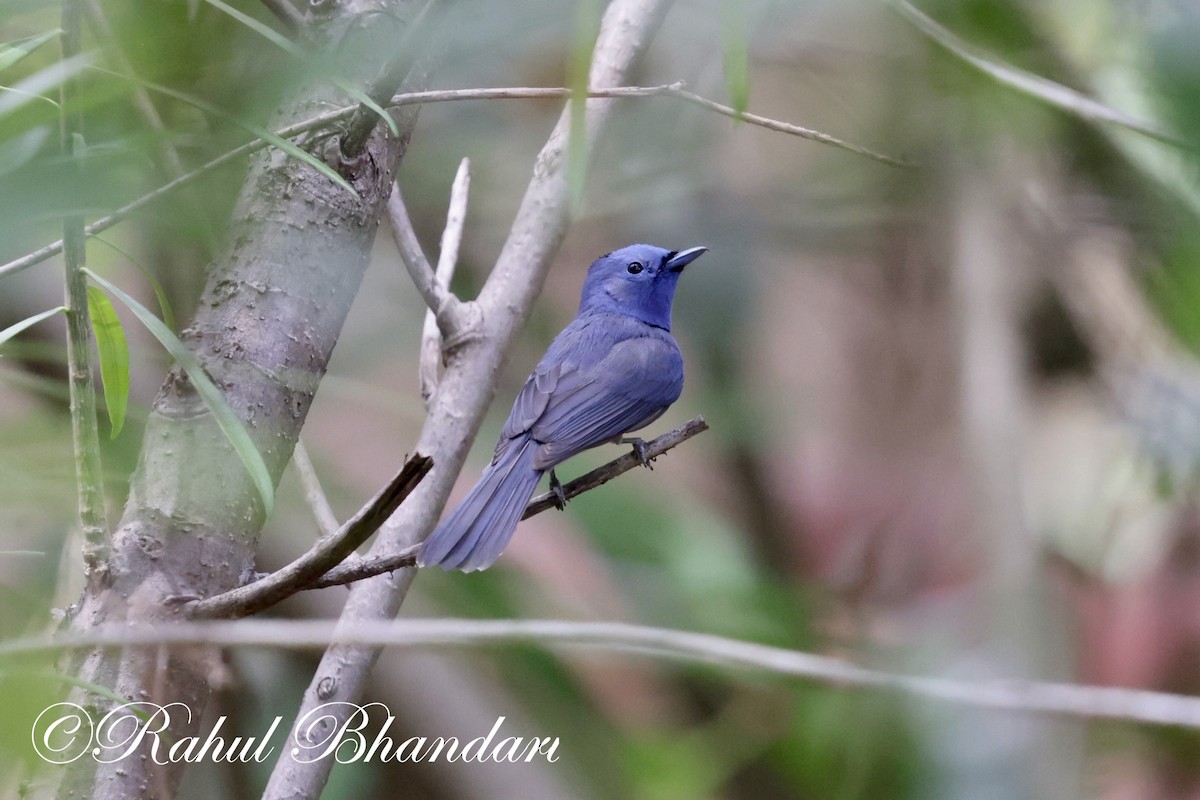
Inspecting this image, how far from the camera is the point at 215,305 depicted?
1.53 meters

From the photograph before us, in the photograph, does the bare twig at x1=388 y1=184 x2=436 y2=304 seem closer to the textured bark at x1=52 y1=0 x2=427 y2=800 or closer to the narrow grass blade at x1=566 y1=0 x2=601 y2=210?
the textured bark at x1=52 y1=0 x2=427 y2=800

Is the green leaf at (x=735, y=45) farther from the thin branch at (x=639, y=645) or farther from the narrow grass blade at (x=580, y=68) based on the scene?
the thin branch at (x=639, y=645)

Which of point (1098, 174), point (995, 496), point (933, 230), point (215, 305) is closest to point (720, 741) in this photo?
point (995, 496)

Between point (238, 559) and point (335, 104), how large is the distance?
69cm

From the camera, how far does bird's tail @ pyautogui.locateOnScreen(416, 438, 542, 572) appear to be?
174cm

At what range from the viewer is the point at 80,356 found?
1.12 metres

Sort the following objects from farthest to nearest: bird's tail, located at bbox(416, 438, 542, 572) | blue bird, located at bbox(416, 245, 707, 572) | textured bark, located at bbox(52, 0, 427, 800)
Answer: blue bird, located at bbox(416, 245, 707, 572)
bird's tail, located at bbox(416, 438, 542, 572)
textured bark, located at bbox(52, 0, 427, 800)

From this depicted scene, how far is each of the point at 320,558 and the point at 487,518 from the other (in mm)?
743

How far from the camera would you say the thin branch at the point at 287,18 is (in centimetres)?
140

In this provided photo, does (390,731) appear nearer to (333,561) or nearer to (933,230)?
(333,561)

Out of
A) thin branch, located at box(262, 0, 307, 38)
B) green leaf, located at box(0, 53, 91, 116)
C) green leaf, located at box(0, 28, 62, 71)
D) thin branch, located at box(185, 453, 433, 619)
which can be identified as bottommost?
thin branch, located at box(185, 453, 433, 619)

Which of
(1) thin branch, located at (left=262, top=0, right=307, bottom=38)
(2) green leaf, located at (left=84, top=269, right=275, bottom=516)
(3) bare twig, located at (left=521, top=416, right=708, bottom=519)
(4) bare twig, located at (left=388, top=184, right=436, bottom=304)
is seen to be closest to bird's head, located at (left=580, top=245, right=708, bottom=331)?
(4) bare twig, located at (left=388, top=184, right=436, bottom=304)

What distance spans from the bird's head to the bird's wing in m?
0.34

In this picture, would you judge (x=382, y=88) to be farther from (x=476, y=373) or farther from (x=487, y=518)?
(x=476, y=373)
